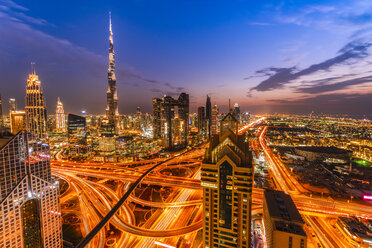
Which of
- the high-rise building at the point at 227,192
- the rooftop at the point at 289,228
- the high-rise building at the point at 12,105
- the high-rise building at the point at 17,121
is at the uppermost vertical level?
the high-rise building at the point at 12,105

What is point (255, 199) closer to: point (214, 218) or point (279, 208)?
point (279, 208)

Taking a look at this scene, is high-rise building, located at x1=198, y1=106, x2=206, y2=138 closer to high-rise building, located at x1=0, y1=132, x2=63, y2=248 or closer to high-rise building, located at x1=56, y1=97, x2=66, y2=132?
high-rise building, located at x1=0, y1=132, x2=63, y2=248

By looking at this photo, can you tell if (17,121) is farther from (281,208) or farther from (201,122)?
(201,122)

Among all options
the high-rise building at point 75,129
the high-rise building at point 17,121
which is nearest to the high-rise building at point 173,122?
the high-rise building at point 75,129

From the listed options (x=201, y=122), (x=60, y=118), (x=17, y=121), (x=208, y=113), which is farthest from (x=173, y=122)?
(x=60, y=118)

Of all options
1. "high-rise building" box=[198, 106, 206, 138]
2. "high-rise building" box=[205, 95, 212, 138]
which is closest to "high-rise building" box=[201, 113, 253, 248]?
"high-rise building" box=[198, 106, 206, 138]

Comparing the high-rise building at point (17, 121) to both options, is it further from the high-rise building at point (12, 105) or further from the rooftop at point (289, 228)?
the rooftop at point (289, 228)
